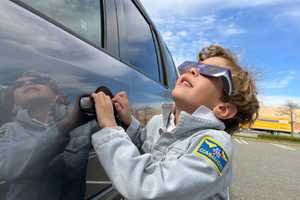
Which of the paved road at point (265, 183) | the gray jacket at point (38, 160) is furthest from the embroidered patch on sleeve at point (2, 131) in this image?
the paved road at point (265, 183)

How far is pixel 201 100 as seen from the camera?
1.26 meters

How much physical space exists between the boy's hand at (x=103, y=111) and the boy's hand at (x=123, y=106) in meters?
0.11

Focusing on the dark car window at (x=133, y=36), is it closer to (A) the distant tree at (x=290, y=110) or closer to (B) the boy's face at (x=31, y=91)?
(B) the boy's face at (x=31, y=91)

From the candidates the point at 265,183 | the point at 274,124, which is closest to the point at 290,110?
the point at 274,124

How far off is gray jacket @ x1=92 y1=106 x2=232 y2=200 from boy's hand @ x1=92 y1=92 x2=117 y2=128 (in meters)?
0.03

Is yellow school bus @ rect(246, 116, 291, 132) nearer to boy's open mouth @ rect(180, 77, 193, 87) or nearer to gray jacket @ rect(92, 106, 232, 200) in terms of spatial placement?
boy's open mouth @ rect(180, 77, 193, 87)

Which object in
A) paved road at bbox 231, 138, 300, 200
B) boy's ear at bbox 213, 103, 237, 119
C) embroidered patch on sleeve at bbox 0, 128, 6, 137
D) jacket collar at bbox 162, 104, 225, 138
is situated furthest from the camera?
paved road at bbox 231, 138, 300, 200

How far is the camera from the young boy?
3.14ft

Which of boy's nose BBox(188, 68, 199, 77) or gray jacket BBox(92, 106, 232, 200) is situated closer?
gray jacket BBox(92, 106, 232, 200)

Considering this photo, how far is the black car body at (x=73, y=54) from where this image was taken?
720mm

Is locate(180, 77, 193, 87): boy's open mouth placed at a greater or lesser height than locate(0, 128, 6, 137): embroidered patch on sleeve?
greater

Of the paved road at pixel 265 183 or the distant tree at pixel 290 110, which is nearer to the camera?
the paved road at pixel 265 183

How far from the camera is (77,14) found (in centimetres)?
122

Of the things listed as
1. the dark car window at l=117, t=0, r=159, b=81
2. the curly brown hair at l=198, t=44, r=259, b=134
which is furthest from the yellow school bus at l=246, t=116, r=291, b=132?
the curly brown hair at l=198, t=44, r=259, b=134
